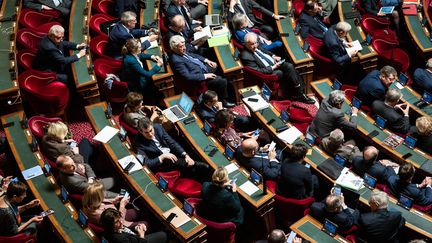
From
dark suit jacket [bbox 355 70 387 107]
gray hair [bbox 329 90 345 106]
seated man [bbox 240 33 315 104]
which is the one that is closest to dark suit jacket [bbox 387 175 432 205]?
gray hair [bbox 329 90 345 106]

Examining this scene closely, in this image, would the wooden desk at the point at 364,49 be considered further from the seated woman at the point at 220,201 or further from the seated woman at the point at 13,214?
the seated woman at the point at 13,214

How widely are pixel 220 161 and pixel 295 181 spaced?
2.81ft

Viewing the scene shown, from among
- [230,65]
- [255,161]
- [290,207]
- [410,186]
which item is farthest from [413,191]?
[230,65]

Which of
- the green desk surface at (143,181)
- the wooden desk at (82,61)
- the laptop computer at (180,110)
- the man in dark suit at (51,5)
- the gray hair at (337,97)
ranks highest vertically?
Answer: the man in dark suit at (51,5)

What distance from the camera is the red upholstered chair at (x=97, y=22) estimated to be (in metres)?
7.80

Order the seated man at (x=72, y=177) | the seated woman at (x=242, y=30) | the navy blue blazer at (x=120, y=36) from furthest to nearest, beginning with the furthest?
the seated woman at (x=242, y=30)
the navy blue blazer at (x=120, y=36)
the seated man at (x=72, y=177)

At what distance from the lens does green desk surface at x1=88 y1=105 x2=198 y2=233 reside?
17.8 feet

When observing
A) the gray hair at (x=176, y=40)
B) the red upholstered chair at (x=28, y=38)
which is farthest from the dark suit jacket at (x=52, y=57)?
the gray hair at (x=176, y=40)

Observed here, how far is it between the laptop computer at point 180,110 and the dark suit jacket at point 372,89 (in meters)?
1.98

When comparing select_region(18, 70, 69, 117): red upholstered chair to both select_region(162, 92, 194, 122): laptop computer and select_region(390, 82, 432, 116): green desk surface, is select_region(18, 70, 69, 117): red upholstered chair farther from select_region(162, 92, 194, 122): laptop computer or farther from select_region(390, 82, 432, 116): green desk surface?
select_region(390, 82, 432, 116): green desk surface

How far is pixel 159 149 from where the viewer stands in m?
6.02

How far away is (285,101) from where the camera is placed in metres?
6.98

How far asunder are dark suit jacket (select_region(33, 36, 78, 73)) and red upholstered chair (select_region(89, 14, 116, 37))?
2.14ft

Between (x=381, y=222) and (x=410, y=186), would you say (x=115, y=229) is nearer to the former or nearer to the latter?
(x=381, y=222)
